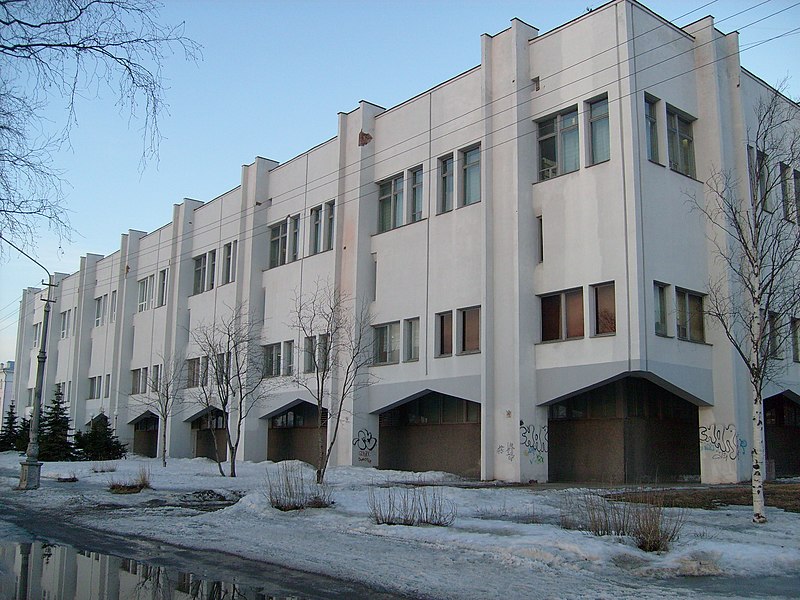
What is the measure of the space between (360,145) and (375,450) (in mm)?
13042

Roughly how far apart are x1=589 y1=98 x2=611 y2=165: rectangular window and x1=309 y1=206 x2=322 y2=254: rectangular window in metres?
15.1

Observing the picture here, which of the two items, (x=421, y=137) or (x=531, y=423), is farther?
(x=421, y=137)

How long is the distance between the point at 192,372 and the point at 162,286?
25.9 ft

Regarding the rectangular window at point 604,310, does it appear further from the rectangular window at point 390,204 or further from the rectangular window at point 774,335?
the rectangular window at point 390,204

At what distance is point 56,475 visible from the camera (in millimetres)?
28719

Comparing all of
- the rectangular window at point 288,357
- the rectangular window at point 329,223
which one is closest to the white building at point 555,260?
the rectangular window at point 329,223

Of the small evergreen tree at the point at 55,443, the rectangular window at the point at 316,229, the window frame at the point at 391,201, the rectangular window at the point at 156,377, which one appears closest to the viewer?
the window frame at the point at 391,201

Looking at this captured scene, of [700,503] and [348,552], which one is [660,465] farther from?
[348,552]

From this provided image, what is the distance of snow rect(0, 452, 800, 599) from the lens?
29.4ft

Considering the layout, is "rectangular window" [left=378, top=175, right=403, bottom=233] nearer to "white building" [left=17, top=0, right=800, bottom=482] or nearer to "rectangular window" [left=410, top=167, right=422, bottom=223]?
"white building" [left=17, top=0, right=800, bottom=482]

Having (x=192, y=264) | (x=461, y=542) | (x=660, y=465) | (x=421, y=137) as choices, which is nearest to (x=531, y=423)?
(x=660, y=465)

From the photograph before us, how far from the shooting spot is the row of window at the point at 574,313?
24547 millimetres

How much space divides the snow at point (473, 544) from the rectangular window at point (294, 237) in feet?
68.1

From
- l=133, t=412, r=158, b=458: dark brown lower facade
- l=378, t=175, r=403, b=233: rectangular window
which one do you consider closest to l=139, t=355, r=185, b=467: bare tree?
l=133, t=412, r=158, b=458: dark brown lower facade
